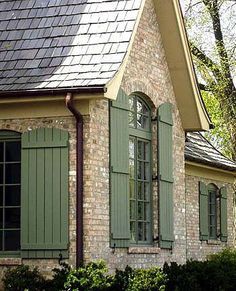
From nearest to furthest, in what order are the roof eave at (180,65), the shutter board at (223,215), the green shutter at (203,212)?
the roof eave at (180,65) → the green shutter at (203,212) → the shutter board at (223,215)

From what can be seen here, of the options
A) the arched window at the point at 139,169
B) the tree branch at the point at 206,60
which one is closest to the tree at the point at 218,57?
the tree branch at the point at 206,60

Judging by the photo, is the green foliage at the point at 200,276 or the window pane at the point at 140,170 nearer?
the green foliage at the point at 200,276

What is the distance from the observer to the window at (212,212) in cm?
2217

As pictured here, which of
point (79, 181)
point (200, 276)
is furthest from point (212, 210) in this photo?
point (79, 181)

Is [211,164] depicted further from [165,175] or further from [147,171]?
[147,171]

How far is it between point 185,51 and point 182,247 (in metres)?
4.02

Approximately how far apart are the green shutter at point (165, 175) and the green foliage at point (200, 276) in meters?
1.12

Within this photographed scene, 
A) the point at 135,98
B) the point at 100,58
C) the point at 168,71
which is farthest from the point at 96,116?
the point at 168,71

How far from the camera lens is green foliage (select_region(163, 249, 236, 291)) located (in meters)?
14.7

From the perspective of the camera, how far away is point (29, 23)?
15742 mm

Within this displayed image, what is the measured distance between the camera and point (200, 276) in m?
15.4

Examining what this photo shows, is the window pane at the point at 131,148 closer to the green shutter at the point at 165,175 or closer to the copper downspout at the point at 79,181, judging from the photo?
the green shutter at the point at 165,175

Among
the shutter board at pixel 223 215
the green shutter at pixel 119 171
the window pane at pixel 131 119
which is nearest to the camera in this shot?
the green shutter at pixel 119 171

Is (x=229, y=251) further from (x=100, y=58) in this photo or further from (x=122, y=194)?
(x=100, y=58)
